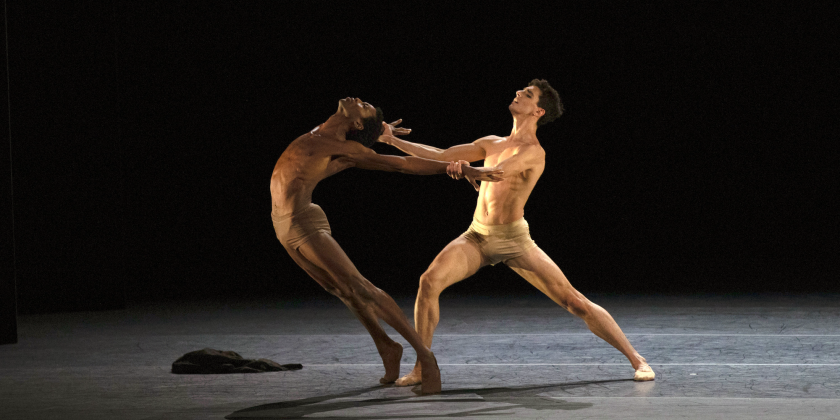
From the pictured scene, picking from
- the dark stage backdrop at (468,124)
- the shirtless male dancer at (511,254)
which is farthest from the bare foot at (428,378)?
the dark stage backdrop at (468,124)

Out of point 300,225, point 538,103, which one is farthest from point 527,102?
point 300,225

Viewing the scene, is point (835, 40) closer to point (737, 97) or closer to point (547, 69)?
point (737, 97)

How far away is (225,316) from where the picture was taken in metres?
7.78

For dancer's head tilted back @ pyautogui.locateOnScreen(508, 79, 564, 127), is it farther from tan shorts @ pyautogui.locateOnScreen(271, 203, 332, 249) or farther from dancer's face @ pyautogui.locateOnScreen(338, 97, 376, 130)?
tan shorts @ pyautogui.locateOnScreen(271, 203, 332, 249)

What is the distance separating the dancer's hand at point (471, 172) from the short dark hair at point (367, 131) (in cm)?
52

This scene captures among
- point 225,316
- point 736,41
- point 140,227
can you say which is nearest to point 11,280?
point 225,316

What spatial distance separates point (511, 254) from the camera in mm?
4602

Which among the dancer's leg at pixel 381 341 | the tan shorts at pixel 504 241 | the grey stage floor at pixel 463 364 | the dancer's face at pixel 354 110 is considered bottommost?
the grey stage floor at pixel 463 364

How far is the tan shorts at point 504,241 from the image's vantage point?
4.60 meters

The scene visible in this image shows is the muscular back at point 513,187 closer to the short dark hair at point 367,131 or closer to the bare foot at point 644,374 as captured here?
the short dark hair at point 367,131

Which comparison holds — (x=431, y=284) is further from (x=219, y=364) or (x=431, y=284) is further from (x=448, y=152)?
(x=219, y=364)

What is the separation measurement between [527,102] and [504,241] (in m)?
0.81

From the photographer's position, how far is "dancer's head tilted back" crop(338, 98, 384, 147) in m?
4.49

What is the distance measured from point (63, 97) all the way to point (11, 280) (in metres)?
2.40
